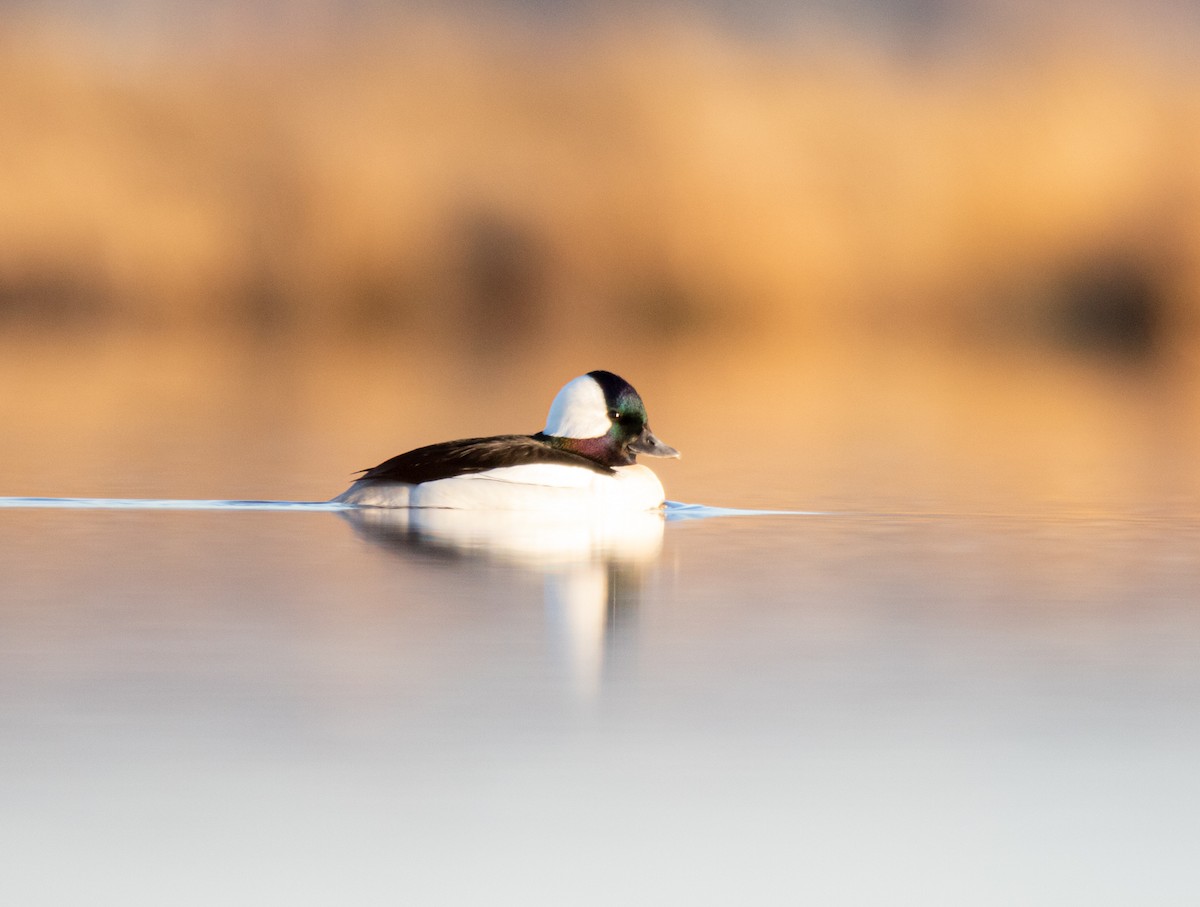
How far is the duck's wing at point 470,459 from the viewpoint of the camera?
11.1 m

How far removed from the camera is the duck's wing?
36.6ft

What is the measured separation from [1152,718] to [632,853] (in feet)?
6.20

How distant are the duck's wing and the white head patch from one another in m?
0.47

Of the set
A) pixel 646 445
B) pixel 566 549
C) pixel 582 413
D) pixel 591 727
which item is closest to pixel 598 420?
pixel 582 413

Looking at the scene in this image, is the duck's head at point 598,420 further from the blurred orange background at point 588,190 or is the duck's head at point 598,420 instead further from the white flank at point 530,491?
the blurred orange background at point 588,190

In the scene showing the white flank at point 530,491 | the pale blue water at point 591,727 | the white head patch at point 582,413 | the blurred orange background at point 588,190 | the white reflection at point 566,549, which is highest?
the blurred orange background at point 588,190

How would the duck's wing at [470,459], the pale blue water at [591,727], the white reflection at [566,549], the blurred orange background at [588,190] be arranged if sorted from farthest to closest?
the blurred orange background at [588,190] → the duck's wing at [470,459] → the white reflection at [566,549] → the pale blue water at [591,727]

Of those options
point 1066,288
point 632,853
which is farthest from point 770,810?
point 1066,288

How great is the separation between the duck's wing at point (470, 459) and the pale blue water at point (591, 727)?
1.23m

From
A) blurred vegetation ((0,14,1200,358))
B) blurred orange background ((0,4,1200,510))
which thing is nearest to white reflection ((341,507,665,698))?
blurred orange background ((0,4,1200,510))

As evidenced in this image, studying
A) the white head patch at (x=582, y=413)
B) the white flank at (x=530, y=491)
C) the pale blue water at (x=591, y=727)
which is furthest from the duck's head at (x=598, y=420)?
the pale blue water at (x=591, y=727)

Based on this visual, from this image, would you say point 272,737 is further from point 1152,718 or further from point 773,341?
point 773,341

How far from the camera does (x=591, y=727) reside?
6.19m

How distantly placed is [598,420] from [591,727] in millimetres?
5770
